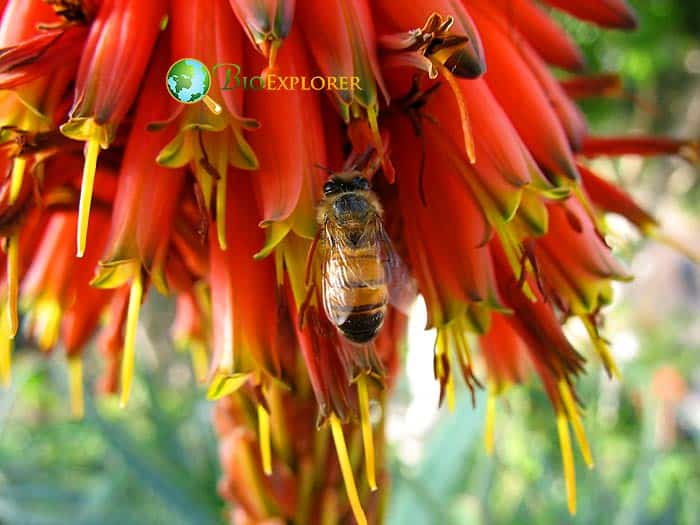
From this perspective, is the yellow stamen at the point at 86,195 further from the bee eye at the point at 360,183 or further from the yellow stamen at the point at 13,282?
the bee eye at the point at 360,183

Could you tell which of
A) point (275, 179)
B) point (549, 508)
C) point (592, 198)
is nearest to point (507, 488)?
point (549, 508)

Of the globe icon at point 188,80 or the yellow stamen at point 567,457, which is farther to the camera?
the yellow stamen at point 567,457

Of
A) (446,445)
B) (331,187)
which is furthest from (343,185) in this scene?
(446,445)

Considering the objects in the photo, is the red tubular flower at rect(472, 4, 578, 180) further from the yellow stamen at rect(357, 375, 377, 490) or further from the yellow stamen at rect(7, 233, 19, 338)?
the yellow stamen at rect(7, 233, 19, 338)

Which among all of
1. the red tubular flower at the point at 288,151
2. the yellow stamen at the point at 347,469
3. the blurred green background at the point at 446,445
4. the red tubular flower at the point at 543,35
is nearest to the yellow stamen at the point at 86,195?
the red tubular flower at the point at 288,151

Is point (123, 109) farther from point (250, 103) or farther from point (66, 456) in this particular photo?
point (66, 456)

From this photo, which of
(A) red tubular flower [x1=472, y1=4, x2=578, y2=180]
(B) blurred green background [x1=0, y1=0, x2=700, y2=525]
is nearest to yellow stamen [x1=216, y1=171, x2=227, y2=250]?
(A) red tubular flower [x1=472, y1=4, x2=578, y2=180]
